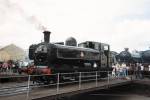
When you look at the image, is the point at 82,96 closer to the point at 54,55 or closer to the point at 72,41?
the point at 54,55

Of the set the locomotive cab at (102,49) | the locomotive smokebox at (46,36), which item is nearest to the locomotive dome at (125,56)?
the locomotive cab at (102,49)

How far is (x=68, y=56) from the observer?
20.8 meters

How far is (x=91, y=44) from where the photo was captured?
24984 millimetres

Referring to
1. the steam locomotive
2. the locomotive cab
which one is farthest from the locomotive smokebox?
the locomotive cab

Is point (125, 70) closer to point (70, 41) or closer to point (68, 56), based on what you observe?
point (70, 41)

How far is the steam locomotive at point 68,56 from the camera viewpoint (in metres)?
19.5

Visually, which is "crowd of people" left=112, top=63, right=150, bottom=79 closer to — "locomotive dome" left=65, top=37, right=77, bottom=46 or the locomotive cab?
the locomotive cab

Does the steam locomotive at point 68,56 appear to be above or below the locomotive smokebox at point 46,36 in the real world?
below

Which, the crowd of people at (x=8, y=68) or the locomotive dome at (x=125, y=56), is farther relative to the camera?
the locomotive dome at (x=125, y=56)

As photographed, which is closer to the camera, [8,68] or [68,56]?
[68,56]

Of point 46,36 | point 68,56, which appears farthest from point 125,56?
point 46,36

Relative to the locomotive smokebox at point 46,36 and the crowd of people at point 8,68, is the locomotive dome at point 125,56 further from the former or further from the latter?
the locomotive smokebox at point 46,36

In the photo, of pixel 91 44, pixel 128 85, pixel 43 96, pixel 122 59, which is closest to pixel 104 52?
pixel 91 44

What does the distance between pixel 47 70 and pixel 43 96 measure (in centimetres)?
505
